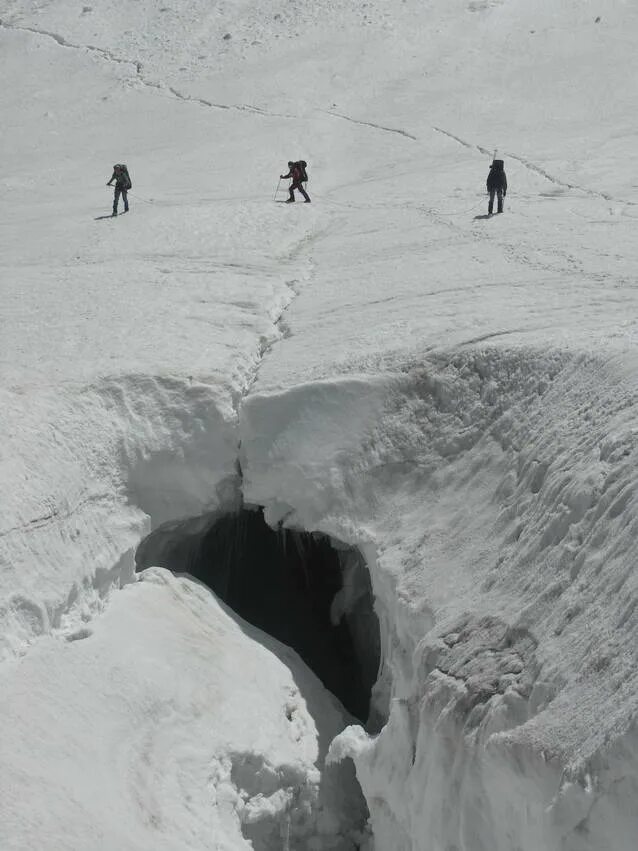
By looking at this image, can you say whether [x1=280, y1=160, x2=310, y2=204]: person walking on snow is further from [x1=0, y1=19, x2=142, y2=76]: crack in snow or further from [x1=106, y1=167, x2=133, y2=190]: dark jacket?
[x1=0, y1=19, x2=142, y2=76]: crack in snow

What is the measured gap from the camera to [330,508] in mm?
7801

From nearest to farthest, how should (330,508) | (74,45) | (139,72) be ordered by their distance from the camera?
1. (330,508)
2. (139,72)
3. (74,45)

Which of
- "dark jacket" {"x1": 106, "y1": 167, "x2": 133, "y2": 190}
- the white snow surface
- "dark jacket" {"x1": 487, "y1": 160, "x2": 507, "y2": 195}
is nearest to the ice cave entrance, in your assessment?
the white snow surface

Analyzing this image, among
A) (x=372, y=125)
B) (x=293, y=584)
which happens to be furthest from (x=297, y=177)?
(x=293, y=584)

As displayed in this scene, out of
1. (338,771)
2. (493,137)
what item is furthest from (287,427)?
(493,137)

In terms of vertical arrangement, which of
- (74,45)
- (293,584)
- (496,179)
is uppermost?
(74,45)

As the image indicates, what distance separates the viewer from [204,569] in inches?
368

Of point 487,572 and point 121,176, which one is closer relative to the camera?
point 487,572

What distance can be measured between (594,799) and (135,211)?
1277 centimetres

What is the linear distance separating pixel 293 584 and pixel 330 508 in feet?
7.81

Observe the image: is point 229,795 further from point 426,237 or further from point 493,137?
point 493,137

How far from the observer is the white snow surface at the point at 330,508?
521cm

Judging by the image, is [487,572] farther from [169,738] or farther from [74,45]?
[74,45]

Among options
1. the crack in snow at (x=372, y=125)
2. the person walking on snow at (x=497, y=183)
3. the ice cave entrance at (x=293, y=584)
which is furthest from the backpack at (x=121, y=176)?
the ice cave entrance at (x=293, y=584)
